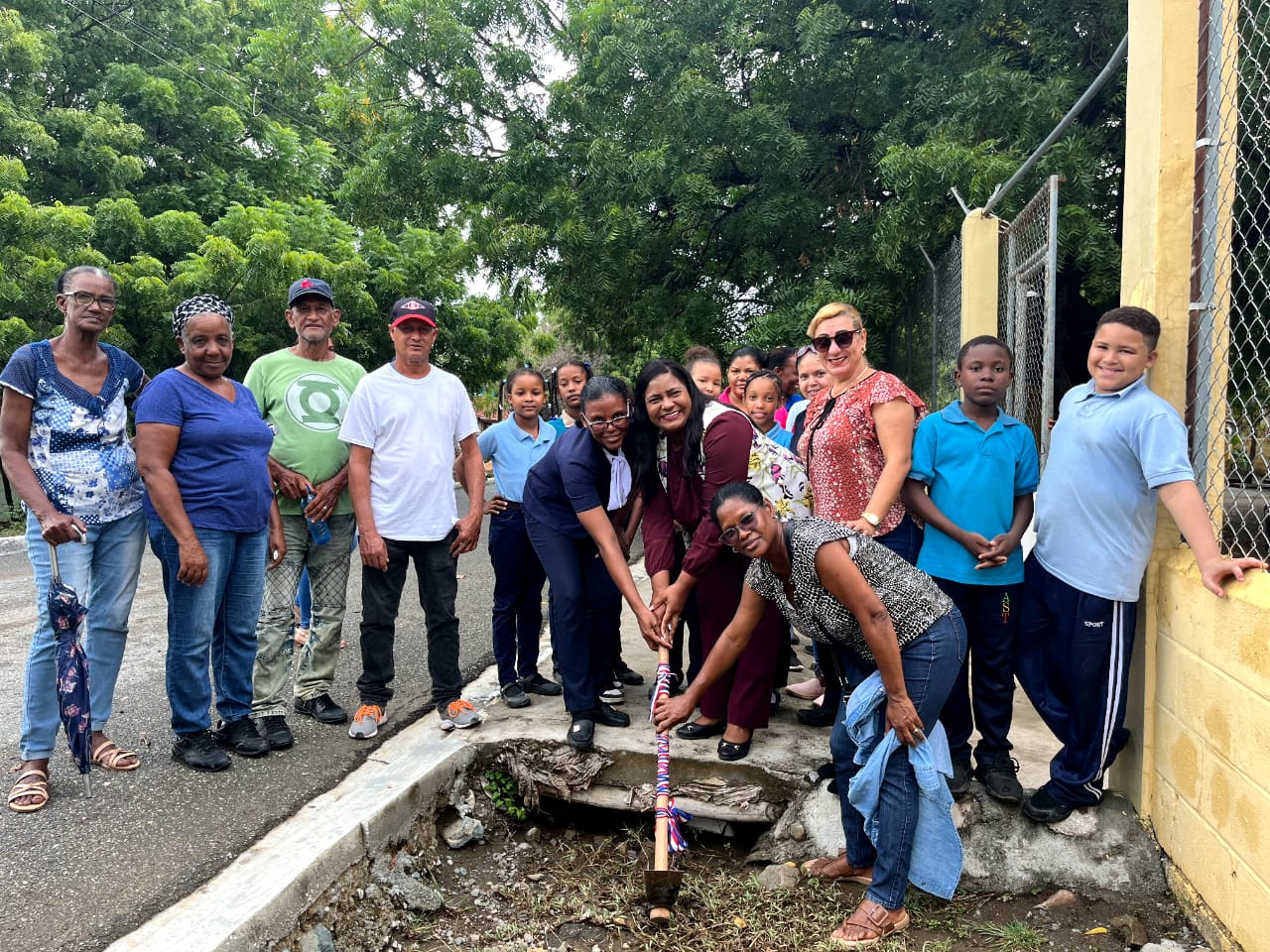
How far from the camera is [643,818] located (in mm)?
3926

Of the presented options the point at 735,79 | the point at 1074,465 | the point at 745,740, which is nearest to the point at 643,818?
the point at 745,740

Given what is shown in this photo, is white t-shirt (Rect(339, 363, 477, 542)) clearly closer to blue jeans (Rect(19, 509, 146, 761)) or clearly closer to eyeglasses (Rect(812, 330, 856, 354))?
blue jeans (Rect(19, 509, 146, 761))

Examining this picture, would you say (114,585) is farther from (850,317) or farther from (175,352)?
(175,352)

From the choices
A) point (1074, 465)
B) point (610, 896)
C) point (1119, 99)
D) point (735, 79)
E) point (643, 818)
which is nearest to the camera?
point (1074, 465)

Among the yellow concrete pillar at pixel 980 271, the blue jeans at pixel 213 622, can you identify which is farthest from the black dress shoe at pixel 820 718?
the yellow concrete pillar at pixel 980 271

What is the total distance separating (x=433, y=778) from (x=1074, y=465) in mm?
2634

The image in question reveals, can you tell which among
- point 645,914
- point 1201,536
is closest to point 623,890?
point 645,914

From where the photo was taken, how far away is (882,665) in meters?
2.79

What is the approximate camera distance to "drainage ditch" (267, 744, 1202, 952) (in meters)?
3.00

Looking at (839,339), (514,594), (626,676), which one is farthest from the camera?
(626,676)

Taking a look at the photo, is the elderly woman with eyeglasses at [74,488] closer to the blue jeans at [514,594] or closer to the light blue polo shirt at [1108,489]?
the blue jeans at [514,594]

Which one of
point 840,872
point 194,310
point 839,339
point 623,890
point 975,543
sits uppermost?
point 194,310

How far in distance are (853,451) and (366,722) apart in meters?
2.36

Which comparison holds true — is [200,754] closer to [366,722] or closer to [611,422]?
[366,722]
